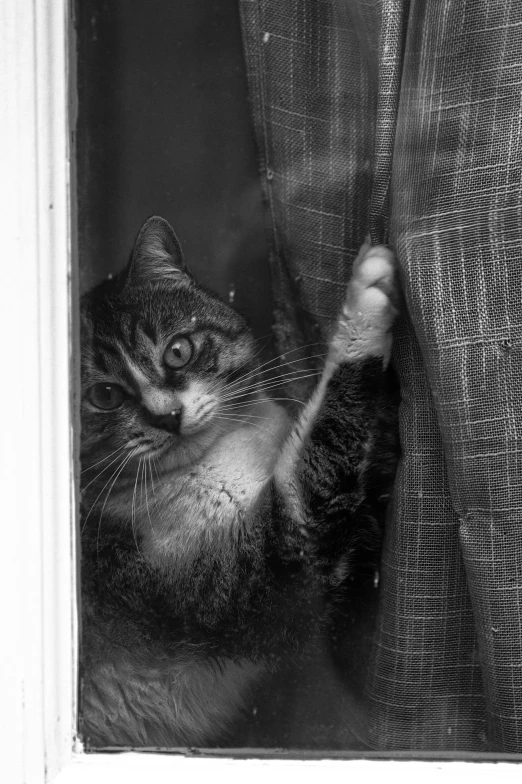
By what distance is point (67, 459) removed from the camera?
717 mm

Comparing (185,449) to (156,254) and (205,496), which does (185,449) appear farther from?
(156,254)

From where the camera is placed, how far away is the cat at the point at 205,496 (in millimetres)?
780

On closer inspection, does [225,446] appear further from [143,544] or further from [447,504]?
[447,504]

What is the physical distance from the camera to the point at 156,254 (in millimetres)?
834

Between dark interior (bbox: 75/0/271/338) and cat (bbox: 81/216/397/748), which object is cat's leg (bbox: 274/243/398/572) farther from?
dark interior (bbox: 75/0/271/338)

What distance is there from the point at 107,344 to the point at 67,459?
0.62 ft

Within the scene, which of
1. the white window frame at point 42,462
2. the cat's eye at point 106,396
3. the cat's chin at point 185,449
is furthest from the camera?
the cat's chin at point 185,449

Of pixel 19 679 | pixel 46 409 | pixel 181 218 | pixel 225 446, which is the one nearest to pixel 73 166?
pixel 181 218

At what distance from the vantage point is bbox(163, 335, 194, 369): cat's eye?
36.2 inches

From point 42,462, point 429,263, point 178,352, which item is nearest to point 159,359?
point 178,352

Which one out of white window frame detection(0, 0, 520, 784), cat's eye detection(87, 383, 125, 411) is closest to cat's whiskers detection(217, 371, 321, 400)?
cat's eye detection(87, 383, 125, 411)

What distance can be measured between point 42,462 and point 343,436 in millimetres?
369

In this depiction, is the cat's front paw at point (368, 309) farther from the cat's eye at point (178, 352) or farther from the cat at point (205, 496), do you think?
the cat's eye at point (178, 352)

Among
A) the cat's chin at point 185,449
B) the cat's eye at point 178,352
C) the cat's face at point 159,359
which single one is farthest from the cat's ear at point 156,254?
the cat's chin at point 185,449
